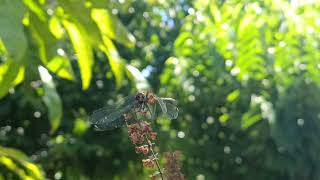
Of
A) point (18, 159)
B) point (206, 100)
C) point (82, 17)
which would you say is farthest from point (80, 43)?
point (206, 100)

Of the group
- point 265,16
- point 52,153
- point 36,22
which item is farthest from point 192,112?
point 36,22

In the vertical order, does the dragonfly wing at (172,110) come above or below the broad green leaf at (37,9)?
below

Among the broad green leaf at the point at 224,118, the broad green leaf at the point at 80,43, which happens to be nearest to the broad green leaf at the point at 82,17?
the broad green leaf at the point at 80,43

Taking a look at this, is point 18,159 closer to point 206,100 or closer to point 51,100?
point 51,100

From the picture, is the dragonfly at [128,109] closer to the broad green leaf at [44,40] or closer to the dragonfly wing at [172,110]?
the dragonfly wing at [172,110]

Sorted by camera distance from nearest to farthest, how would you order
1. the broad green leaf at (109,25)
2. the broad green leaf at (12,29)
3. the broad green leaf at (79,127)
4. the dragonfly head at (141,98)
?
the dragonfly head at (141,98), the broad green leaf at (12,29), the broad green leaf at (109,25), the broad green leaf at (79,127)

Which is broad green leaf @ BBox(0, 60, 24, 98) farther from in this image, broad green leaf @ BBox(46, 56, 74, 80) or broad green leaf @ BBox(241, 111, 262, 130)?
broad green leaf @ BBox(241, 111, 262, 130)
